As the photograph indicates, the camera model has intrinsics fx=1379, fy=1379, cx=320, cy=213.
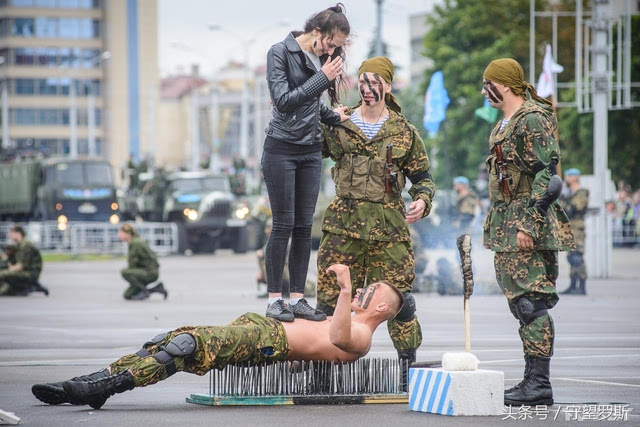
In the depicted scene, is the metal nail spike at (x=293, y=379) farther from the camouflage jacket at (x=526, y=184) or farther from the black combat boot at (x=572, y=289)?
the black combat boot at (x=572, y=289)

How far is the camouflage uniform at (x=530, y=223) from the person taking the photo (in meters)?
8.23

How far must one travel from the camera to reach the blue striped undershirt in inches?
346

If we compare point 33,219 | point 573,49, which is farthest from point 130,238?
point 573,49

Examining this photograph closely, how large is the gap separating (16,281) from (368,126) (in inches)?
583

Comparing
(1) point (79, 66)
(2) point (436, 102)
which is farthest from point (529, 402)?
(1) point (79, 66)

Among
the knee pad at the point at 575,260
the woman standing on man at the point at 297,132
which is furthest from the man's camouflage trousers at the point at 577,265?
the woman standing on man at the point at 297,132

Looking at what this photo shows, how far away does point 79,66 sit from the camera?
138625 mm

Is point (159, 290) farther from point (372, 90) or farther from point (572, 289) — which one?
point (372, 90)

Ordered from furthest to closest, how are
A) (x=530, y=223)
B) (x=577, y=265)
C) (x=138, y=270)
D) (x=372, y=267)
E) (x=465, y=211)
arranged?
(x=465, y=211) → (x=138, y=270) → (x=577, y=265) → (x=372, y=267) → (x=530, y=223)

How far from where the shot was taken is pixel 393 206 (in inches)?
344

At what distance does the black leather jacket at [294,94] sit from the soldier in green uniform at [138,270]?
12870 mm

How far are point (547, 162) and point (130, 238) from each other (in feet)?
47.7

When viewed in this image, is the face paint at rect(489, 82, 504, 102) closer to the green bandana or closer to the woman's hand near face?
the green bandana

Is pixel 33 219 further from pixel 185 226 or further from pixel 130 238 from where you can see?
pixel 130 238
